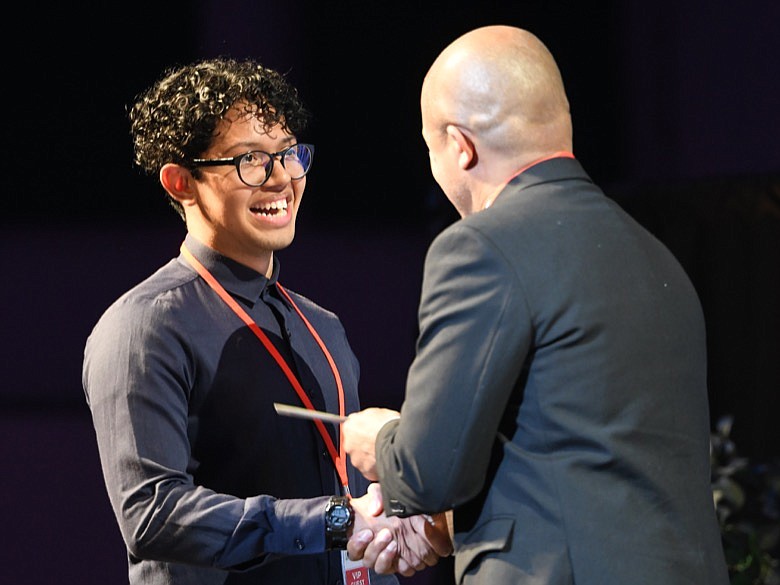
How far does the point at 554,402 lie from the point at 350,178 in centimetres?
308

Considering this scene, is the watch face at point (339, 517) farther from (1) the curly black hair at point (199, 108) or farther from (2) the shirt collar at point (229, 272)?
(1) the curly black hair at point (199, 108)

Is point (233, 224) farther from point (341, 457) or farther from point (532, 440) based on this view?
point (532, 440)

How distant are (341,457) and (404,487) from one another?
1.89ft

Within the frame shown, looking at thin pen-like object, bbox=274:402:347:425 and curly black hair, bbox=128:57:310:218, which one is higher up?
curly black hair, bbox=128:57:310:218

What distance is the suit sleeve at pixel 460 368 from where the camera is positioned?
1.64 metres

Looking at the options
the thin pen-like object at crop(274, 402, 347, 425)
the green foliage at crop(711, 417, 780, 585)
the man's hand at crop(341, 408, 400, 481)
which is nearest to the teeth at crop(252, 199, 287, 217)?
the thin pen-like object at crop(274, 402, 347, 425)

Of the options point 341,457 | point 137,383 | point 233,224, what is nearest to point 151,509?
point 137,383

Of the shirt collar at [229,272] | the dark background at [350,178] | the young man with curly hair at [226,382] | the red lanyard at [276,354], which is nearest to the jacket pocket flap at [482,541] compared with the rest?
the young man with curly hair at [226,382]

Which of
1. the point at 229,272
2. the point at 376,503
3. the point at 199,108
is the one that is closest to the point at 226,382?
the point at 229,272

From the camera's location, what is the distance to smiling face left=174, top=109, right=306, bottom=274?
7.36 ft

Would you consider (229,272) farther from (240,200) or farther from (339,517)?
(339,517)

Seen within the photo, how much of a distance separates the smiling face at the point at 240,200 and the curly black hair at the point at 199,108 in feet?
0.09

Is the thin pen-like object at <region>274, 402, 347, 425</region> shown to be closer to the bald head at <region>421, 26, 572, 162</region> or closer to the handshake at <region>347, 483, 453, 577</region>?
the handshake at <region>347, 483, 453, 577</region>

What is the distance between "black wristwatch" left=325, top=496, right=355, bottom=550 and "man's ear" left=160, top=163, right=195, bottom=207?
0.66 metres
